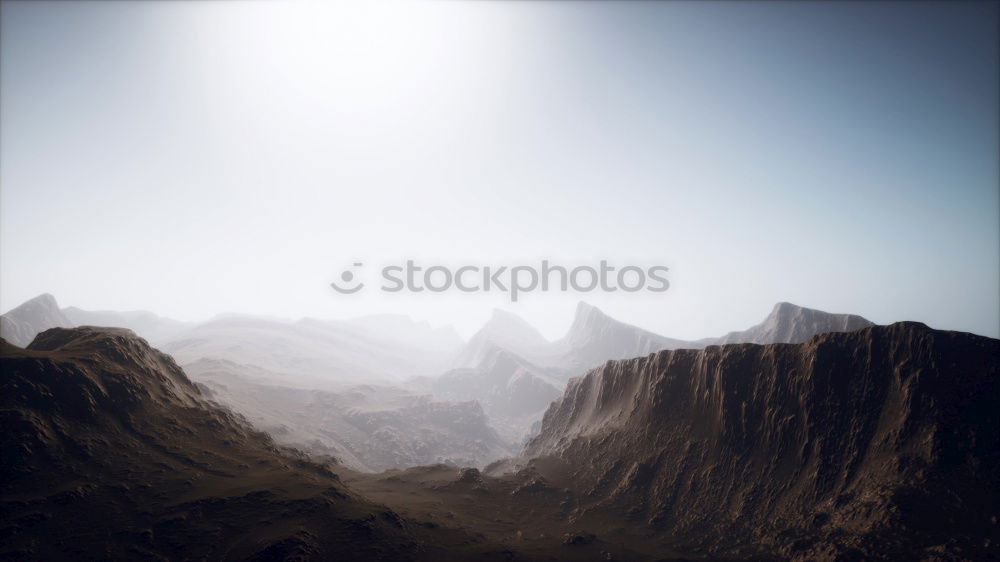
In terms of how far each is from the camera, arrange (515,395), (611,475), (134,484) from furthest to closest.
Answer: (515,395), (611,475), (134,484)

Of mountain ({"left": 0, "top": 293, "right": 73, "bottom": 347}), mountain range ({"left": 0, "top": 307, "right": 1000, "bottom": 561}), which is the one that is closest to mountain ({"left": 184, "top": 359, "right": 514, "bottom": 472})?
mountain range ({"left": 0, "top": 307, "right": 1000, "bottom": 561})

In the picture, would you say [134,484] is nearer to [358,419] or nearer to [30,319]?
[358,419]

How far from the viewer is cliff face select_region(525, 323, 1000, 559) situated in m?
35.3

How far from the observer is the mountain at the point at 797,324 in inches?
4636

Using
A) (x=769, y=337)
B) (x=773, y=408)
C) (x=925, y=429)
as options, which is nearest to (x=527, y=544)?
(x=773, y=408)

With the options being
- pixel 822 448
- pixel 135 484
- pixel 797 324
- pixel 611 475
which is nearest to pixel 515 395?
pixel 797 324

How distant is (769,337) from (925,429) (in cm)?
10768

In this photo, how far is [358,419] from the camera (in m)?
119

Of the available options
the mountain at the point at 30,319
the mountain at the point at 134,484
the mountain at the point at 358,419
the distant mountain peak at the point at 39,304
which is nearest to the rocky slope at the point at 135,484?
the mountain at the point at 134,484

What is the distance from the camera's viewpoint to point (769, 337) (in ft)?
438

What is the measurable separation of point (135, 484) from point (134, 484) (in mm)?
65

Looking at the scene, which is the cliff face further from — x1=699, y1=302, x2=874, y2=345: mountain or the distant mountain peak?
the distant mountain peak

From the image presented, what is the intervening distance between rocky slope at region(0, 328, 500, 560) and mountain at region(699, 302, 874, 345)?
441ft

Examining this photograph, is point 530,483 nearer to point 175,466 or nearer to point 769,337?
point 175,466
